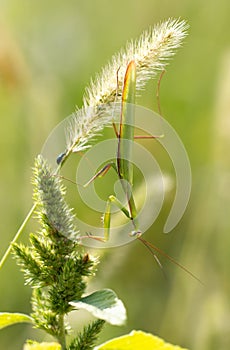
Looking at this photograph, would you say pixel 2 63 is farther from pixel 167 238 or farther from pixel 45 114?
pixel 167 238

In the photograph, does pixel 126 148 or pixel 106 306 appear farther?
pixel 126 148

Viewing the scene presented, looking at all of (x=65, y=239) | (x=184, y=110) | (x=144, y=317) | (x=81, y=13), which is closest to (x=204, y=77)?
(x=184, y=110)

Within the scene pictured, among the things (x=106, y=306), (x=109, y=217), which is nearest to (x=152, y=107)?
(x=109, y=217)

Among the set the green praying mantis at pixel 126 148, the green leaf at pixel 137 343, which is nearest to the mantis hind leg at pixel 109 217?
the green praying mantis at pixel 126 148

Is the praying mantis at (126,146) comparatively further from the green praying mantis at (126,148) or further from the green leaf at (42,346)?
the green leaf at (42,346)

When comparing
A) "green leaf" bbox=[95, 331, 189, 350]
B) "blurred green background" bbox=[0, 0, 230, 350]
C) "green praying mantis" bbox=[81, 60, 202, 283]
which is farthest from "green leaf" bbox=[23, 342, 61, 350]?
"blurred green background" bbox=[0, 0, 230, 350]

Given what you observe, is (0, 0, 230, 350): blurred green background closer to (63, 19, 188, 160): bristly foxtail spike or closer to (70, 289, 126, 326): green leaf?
(63, 19, 188, 160): bristly foxtail spike

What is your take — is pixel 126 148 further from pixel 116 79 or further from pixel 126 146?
pixel 116 79
